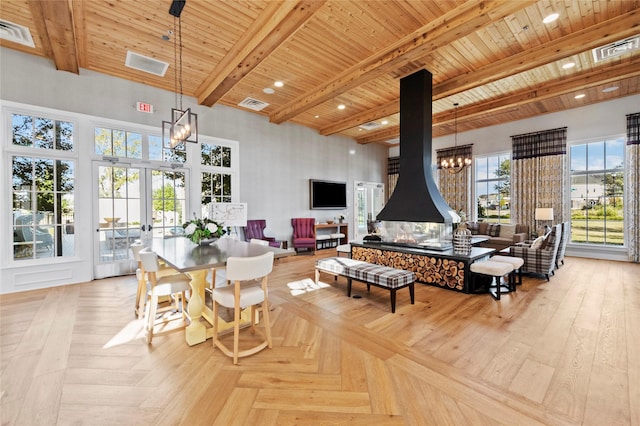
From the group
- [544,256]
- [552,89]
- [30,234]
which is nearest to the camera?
[30,234]

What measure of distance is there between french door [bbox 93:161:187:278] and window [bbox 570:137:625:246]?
927cm

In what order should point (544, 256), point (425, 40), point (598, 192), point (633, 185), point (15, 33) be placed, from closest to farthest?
point (425, 40) < point (15, 33) < point (544, 256) < point (633, 185) < point (598, 192)

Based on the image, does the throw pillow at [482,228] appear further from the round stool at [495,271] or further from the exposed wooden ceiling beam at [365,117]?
the exposed wooden ceiling beam at [365,117]

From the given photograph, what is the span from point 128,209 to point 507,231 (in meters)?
8.51

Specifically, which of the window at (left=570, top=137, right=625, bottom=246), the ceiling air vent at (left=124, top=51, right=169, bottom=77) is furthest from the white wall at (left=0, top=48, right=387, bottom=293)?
the window at (left=570, top=137, right=625, bottom=246)

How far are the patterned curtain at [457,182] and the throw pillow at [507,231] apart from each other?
1.29 m

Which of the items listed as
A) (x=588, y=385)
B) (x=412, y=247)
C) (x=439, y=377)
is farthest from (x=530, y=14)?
(x=439, y=377)

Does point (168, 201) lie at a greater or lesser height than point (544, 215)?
greater

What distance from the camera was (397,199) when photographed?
4.82 m

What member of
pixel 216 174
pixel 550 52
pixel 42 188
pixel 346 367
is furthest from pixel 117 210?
pixel 550 52

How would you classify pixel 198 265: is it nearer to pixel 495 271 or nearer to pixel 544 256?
pixel 495 271

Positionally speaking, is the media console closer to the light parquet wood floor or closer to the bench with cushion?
the bench with cushion

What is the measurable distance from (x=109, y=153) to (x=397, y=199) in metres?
5.18

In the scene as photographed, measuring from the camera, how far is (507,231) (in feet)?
22.2
